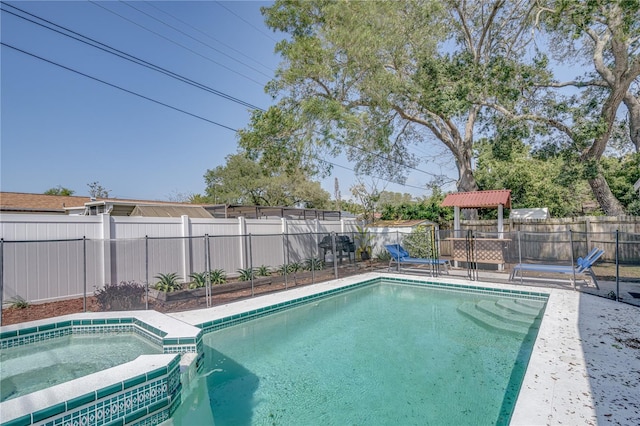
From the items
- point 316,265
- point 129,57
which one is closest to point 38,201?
point 129,57

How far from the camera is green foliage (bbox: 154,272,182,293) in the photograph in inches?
283

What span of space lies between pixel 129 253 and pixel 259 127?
17.2ft

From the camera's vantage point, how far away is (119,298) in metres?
6.13

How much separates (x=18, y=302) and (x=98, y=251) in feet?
4.83

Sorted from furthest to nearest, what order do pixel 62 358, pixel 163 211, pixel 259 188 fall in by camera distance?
pixel 259 188
pixel 163 211
pixel 62 358

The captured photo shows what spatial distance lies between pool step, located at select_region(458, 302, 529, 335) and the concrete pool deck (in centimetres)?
49

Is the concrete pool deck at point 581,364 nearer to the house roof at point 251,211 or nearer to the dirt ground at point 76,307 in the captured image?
the dirt ground at point 76,307

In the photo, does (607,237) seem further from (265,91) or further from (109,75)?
(109,75)

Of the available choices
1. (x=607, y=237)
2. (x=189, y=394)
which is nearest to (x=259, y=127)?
(x=189, y=394)

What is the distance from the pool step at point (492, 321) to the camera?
18.1 feet

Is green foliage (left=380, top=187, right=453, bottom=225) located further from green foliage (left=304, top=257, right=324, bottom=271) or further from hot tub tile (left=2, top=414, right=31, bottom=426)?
hot tub tile (left=2, top=414, right=31, bottom=426)

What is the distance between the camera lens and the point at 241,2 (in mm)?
10305

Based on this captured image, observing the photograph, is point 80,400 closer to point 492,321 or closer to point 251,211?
point 492,321

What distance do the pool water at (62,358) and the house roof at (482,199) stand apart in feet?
30.8
